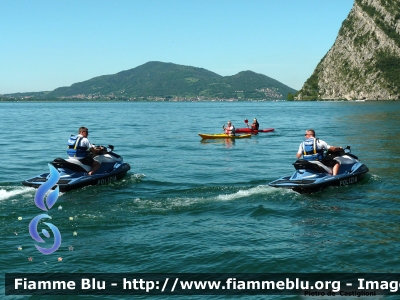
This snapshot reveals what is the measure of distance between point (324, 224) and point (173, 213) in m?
4.21

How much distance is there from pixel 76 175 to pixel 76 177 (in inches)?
4.6

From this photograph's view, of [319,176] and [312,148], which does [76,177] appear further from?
[319,176]

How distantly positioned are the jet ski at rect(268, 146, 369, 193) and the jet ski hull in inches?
238

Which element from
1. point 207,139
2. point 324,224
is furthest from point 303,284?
point 207,139

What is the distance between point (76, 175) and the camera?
17.7 metres

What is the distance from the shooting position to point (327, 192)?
677 inches

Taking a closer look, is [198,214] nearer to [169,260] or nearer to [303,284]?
[169,260]

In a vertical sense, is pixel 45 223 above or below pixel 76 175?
below

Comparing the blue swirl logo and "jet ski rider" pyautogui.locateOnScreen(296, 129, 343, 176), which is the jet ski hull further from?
"jet ski rider" pyautogui.locateOnScreen(296, 129, 343, 176)

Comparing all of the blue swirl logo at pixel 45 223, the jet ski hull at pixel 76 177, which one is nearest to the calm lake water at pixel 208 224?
the blue swirl logo at pixel 45 223

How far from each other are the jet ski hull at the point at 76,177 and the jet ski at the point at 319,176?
6.05 m

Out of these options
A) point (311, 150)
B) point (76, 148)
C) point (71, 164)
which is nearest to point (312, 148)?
point (311, 150)

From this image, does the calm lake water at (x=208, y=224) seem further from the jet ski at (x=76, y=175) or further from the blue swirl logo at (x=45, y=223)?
the jet ski at (x=76, y=175)

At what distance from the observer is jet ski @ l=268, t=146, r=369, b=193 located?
656 inches
